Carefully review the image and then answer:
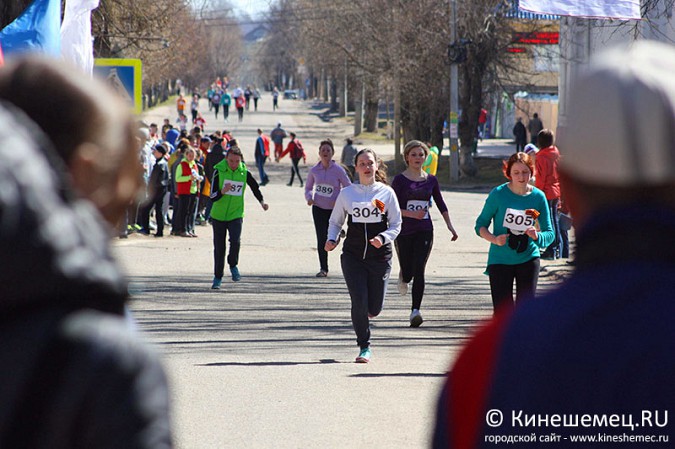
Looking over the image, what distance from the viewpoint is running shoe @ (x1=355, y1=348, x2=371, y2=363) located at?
30.9ft

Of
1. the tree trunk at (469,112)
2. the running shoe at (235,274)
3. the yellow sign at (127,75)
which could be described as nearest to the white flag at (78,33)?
the yellow sign at (127,75)

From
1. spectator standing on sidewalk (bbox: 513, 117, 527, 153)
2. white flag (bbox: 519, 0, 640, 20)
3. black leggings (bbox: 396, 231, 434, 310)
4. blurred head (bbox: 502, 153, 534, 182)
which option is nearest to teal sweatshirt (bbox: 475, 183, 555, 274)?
blurred head (bbox: 502, 153, 534, 182)

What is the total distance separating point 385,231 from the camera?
980 centimetres

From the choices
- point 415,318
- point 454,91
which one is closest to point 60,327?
point 415,318

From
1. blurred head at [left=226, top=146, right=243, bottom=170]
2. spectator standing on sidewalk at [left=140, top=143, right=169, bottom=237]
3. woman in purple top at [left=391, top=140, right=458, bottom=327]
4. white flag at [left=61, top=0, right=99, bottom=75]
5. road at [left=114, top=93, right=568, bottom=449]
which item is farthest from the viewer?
spectator standing on sidewalk at [left=140, top=143, right=169, bottom=237]

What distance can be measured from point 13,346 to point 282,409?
6.01m

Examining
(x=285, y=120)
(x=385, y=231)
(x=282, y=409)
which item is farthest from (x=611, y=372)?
(x=285, y=120)

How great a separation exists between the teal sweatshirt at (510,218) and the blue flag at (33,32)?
472 centimetres

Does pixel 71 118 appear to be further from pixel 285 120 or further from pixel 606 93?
pixel 285 120

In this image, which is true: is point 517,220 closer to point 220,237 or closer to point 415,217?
point 415,217

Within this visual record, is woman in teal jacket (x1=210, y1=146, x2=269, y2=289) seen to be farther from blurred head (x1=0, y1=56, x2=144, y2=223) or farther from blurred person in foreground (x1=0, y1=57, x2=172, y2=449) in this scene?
blurred person in foreground (x1=0, y1=57, x2=172, y2=449)

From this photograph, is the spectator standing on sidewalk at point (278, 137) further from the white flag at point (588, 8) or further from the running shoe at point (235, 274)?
the white flag at point (588, 8)

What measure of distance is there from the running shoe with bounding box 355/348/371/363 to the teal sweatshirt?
124 centimetres

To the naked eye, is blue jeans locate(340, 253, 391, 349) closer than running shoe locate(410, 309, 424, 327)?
Yes
